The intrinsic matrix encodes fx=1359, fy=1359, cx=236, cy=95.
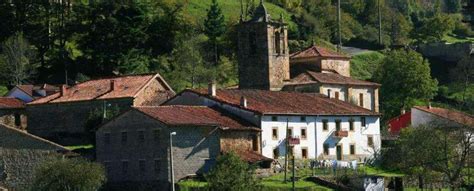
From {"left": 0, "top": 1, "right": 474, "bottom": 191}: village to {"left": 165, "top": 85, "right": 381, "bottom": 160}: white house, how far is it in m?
0.08

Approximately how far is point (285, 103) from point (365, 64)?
160 feet

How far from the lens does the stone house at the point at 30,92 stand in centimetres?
8631

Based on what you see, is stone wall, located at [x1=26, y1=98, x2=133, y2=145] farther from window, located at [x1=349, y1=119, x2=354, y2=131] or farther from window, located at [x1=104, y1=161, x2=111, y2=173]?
window, located at [x1=349, y1=119, x2=354, y2=131]

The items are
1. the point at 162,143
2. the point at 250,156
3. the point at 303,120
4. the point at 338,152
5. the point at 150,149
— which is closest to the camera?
the point at 162,143

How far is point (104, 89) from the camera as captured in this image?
264 ft

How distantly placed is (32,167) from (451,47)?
6244cm

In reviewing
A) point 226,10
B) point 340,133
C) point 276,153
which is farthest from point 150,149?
point 226,10

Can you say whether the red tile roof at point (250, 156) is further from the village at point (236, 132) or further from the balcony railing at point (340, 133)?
the balcony railing at point (340, 133)

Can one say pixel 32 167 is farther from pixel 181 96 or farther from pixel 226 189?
pixel 226 189

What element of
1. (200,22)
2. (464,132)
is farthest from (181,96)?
(200,22)

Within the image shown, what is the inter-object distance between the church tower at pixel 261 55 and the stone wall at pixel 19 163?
2201 cm

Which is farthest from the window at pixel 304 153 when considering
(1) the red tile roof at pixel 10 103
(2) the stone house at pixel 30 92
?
(1) the red tile roof at pixel 10 103

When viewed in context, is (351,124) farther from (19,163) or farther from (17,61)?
(17,61)

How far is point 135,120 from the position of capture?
224 ft
